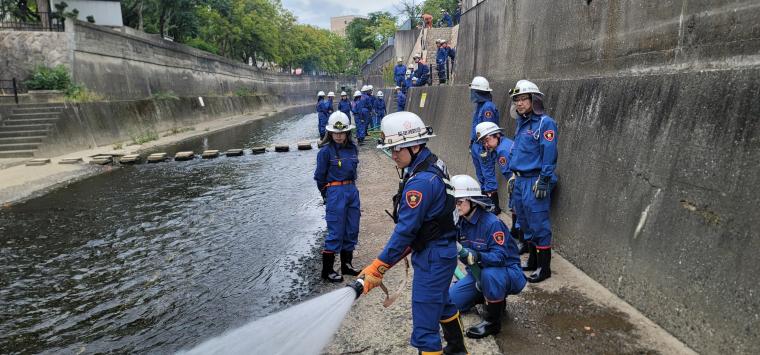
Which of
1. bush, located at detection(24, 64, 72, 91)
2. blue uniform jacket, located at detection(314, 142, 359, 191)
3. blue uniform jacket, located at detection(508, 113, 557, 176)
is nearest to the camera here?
blue uniform jacket, located at detection(508, 113, 557, 176)

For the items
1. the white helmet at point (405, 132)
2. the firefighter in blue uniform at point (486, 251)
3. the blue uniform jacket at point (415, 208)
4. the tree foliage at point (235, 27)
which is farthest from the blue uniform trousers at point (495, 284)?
the tree foliage at point (235, 27)

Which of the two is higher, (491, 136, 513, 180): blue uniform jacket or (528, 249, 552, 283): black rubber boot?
(491, 136, 513, 180): blue uniform jacket

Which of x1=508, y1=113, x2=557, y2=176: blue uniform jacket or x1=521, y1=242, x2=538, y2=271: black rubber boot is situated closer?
x1=508, y1=113, x2=557, y2=176: blue uniform jacket

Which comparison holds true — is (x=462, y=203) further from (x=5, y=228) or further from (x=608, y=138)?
(x=5, y=228)

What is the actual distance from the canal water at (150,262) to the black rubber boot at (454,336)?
2.14 meters

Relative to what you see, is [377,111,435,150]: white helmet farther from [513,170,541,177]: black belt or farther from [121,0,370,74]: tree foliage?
[121,0,370,74]: tree foliage

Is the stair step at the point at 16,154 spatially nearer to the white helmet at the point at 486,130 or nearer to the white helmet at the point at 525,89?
the white helmet at the point at 486,130

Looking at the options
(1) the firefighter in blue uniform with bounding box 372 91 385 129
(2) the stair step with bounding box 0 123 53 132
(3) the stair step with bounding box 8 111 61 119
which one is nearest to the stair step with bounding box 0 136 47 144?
(2) the stair step with bounding box 0 123 53 132

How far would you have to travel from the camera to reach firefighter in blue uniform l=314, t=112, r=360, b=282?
5484 millimetres

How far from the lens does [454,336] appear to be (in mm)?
3576

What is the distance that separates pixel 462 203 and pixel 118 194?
10203mm

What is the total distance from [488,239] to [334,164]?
2273 mm

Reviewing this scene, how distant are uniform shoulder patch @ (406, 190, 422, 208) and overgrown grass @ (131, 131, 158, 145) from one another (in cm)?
2130

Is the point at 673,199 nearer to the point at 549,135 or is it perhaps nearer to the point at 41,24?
the point at 549,135
